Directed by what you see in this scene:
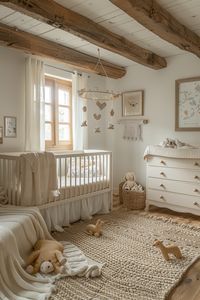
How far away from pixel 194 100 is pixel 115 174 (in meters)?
1.89

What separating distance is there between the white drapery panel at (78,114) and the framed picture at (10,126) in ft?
3.32

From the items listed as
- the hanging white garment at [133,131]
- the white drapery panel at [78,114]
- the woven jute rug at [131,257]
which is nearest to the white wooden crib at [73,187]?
the woven jute rug at [131,257]

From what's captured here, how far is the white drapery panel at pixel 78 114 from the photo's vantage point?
4.08 m

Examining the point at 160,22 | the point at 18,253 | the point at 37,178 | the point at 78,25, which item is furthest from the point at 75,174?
the point at 160,22

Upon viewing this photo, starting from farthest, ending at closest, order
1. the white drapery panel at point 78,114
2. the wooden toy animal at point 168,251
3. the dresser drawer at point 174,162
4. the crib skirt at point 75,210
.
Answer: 1. the white drapery panel at point 78,114
2. the dresser drawer at point 174,162
3. the crib skirt at point 75,210
4. the wooden toy animal at point 168,251

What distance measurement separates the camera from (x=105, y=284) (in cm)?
193

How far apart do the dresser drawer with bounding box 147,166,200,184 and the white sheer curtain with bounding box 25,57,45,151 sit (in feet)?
5.32

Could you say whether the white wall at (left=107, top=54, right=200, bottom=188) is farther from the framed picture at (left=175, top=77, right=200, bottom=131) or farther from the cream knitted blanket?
the cream knitted blanket

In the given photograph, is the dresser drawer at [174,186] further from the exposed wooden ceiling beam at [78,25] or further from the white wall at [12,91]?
the white wall at [12,91]

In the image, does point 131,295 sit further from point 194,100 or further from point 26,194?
point 194,100

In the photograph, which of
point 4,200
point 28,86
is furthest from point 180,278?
point 28,86

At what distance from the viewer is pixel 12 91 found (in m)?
3.34

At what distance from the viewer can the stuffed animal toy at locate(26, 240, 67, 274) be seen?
6.70 ft

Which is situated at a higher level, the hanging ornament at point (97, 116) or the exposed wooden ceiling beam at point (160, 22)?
the exposed wooden ceiling beam at point (160, 22)
